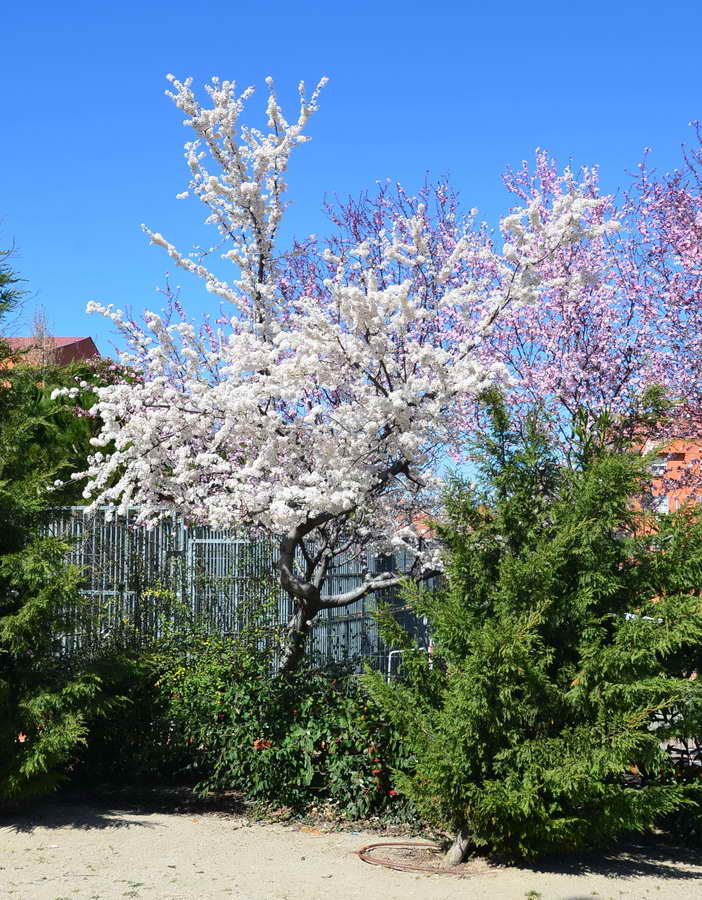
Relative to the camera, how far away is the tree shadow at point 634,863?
473cm

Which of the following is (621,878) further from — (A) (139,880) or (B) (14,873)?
(B) (14,873)

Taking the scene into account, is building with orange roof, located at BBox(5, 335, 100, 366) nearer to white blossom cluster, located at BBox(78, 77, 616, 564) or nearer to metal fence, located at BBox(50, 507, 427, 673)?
metal fence, located at BBox(50, 507, 427, 673)

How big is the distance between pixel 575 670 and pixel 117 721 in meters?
3.44

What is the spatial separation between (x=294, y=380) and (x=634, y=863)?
3.48m

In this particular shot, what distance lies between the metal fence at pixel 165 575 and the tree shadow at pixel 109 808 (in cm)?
105

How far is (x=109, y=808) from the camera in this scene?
611 cm

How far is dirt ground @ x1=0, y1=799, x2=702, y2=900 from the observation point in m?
4.48

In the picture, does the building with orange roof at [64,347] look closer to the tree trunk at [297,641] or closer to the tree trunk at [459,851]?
the tree trunk at [297,641]

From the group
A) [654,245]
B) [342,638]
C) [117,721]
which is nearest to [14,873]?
[117,721]

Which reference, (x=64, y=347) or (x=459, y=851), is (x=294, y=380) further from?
(x=64, y=347)

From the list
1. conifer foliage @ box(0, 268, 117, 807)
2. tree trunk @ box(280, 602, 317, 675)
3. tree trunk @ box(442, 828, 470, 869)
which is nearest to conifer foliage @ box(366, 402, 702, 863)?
tree trunk @ box(442, 828, 470, 869)

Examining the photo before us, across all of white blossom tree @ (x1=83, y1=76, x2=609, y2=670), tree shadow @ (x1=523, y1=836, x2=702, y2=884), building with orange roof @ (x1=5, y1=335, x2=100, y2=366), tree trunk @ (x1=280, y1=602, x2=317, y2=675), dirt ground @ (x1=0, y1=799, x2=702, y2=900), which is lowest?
tree shadow @ (x1=523, y1=836, x2=702, y2=884)

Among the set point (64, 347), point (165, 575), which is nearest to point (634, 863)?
point (165, 575)

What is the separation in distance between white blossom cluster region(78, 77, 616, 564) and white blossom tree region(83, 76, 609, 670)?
1 cm
